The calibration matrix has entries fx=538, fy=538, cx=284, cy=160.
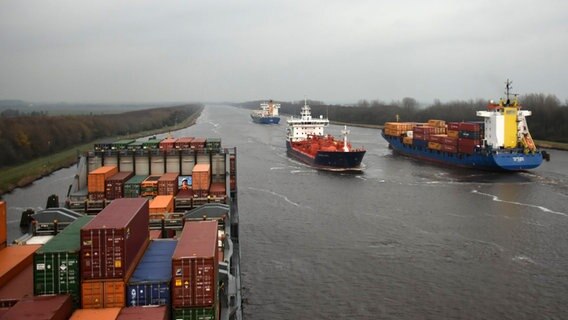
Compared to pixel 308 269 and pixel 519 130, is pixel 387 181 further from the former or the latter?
pixel 308 269

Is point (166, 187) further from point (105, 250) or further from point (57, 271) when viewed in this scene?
point (57, 271)

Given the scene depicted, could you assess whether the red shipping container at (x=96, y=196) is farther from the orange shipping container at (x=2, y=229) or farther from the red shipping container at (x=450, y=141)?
the red shipping container at (x=450, y=141)

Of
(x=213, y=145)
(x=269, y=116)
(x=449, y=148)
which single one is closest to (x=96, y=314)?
(x=213, y=145)

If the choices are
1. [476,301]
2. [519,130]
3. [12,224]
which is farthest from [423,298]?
[519,130]

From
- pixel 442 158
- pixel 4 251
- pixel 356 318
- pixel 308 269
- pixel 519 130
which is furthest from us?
pixel 442 158

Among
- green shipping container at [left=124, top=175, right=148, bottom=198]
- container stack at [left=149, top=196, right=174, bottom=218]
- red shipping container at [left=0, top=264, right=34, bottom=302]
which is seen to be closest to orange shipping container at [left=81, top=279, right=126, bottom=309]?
red shipping container at [left=0, top=264, right=34, bottom=302]

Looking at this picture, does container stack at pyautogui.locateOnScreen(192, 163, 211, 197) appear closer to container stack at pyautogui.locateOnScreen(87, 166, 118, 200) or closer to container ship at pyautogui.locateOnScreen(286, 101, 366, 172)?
container stack at pyautogui.locateOnScreen(87, 166, 118, 200)
